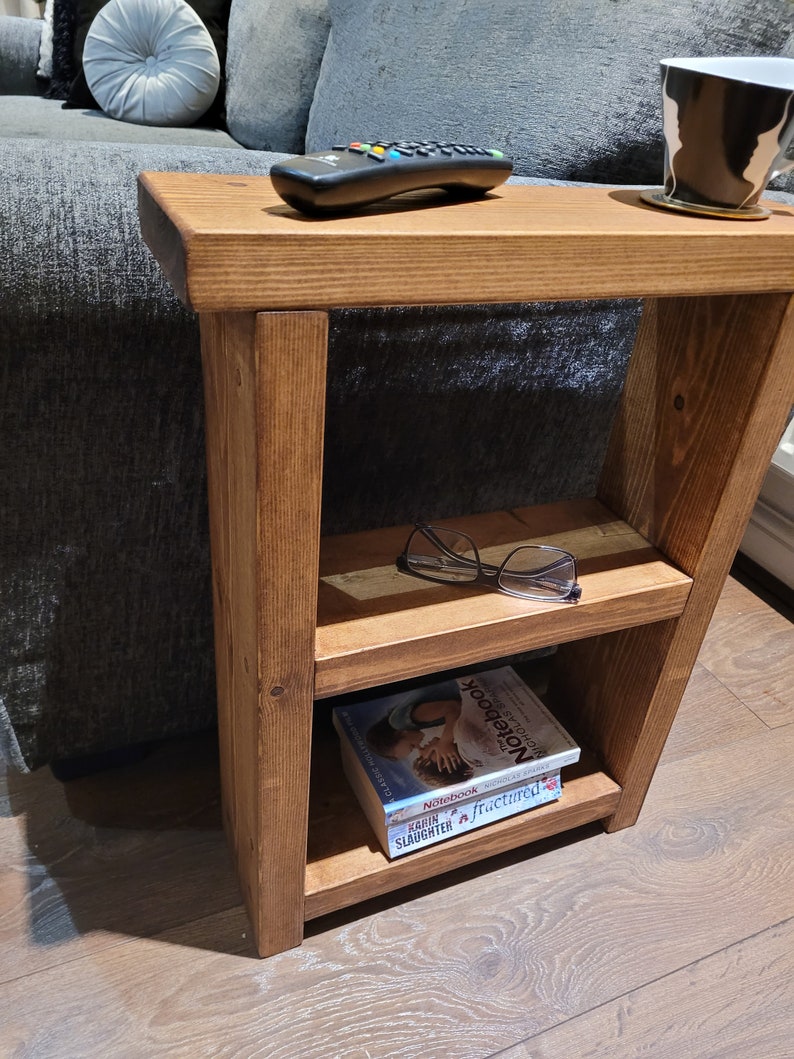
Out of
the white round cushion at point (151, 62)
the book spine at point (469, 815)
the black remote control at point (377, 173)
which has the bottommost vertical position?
the book spine at point (469, 815)

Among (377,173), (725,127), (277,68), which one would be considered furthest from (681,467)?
(277,68)

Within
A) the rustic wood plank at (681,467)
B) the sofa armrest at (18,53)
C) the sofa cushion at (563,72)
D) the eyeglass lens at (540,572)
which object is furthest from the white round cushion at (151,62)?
the eyeglass lens at (540,572)

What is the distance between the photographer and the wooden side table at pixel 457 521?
0.43 metres

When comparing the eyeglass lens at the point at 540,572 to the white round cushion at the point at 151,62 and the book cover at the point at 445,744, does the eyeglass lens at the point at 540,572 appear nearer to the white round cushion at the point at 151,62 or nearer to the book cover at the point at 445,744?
the book cover at the point at 445,744

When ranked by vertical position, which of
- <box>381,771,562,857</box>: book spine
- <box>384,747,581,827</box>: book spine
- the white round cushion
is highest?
the white round cushion

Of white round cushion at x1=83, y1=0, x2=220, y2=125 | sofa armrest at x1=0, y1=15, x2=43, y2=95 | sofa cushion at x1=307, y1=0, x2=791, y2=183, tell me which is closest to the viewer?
sofa cushion at x1=307, y1=0, x2=791, y2=183

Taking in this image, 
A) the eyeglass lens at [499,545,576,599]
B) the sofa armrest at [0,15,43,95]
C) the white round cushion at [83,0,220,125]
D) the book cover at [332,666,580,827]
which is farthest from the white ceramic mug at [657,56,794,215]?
the sofa armrest at [0,15,43,95]

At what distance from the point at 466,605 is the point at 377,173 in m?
0.31

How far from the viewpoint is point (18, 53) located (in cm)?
200

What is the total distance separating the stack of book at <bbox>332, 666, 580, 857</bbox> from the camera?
2.35 feet

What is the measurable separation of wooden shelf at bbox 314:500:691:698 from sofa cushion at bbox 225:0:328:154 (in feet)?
3.48

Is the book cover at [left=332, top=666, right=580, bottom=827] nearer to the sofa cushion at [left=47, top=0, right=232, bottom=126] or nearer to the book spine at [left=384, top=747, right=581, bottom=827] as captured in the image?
the book spine at [left=384, top=747, right=581, bottom=827]

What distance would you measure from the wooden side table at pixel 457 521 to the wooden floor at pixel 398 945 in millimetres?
49

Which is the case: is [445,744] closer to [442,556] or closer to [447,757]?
[447,757]
